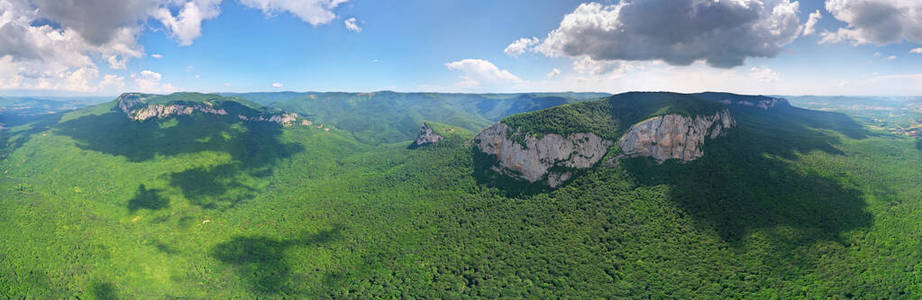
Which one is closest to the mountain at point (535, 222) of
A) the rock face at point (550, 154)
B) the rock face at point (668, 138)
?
the rock face at point (668, 138)

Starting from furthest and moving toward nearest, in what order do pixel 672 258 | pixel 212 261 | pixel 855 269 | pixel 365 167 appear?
pixel 365 167 < pixel 212 261 < pixel 672 258 < pixel 855 269

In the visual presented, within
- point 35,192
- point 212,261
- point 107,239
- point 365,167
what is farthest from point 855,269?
point 35,192

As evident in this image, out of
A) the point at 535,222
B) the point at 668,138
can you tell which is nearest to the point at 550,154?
the point at 535,222

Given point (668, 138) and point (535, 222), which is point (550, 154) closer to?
point (535, 222)

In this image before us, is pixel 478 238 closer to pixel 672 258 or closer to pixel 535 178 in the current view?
pixel 535 178

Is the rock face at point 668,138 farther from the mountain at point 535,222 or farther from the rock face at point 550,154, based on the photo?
the rock face at point 550,154

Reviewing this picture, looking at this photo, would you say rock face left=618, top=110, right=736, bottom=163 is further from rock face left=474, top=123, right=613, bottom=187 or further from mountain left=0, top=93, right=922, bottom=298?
rock face left=474, top=123, right=613, bottom=187
